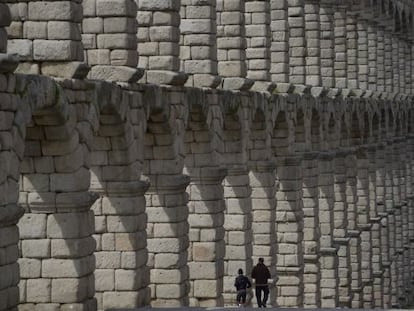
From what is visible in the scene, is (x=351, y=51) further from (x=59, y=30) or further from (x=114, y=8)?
(x=59, y=30)

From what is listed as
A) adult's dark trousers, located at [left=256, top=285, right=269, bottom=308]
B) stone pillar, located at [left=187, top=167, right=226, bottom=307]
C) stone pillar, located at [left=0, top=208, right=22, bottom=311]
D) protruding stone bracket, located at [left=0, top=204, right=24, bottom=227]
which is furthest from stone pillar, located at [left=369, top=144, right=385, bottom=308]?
protruding stone bracket, located at [left=0, top=204, right=24, bottom=227]

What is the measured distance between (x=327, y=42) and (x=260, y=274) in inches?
655

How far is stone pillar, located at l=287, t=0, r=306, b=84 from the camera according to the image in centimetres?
4619

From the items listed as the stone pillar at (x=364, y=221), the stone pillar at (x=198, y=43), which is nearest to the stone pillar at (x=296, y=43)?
the stone pillar at (x=198, y=43)

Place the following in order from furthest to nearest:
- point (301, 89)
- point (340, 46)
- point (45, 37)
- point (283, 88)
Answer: point (340, 46)
point (301, 89)
point (283, 88)
point (45, 37)

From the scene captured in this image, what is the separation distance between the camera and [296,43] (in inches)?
1832

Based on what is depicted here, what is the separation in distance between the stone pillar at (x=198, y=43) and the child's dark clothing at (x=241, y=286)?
4.65 meters

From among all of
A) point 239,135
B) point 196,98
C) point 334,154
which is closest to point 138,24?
point 196,98

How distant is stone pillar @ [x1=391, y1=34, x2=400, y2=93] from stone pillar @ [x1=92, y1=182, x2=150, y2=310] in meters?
42.1

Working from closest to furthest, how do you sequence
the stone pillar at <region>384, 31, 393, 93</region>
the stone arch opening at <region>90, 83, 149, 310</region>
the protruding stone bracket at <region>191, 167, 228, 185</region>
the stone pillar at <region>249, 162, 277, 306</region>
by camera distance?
1. the stone arch opening at <region>90, 83, 149, 310</region>
2. the protruding stone bracket at <region>191, 167, 228, 185</region>
3. the stone pillar at <region>249, 162, 277, 306</region>
4. the stone pillar at <region>384, 31, 393, 93</region>

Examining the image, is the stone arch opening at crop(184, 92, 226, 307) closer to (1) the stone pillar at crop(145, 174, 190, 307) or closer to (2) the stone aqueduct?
(2) the stone aqueduct

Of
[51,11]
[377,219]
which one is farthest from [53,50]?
[377,219]

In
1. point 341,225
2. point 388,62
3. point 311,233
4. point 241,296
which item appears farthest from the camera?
point 388,62

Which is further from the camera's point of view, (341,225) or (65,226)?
(341,225)
